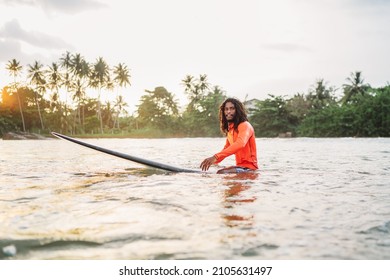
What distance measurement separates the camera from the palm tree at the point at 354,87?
33469 millimetres

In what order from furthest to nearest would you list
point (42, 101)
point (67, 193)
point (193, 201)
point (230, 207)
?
point (42, 101), point (67, 193), point (193, 201), point (230, 207)

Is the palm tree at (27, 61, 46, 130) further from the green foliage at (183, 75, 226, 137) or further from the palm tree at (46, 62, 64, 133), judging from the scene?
the green foliage at (183, 75, 226, 137)

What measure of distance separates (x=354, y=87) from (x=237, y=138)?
33.4 meters

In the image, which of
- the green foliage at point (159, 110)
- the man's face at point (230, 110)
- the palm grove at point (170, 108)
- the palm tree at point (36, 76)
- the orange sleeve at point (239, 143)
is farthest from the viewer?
the green foliage at point (159, 110)

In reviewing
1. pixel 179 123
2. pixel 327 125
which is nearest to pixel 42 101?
pixel 179 123

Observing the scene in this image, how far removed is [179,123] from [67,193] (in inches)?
1585

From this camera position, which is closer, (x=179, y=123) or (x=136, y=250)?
(x=136, y=250)

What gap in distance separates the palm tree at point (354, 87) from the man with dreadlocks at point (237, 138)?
104 feet

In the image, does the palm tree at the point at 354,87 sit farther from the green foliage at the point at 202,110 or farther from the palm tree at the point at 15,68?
the palm tree at the point at 15,68

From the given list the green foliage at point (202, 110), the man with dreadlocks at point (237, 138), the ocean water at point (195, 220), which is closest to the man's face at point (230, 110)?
the man with dreadlocks at point (237, 138)
